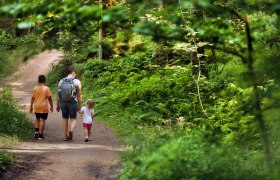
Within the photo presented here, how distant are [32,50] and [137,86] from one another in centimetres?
1522

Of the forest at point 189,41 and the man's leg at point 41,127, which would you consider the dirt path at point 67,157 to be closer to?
the man's leg at point 41,127

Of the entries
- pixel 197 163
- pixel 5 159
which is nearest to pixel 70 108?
pixel 5 159

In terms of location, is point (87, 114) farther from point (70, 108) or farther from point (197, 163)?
point (197, 163)

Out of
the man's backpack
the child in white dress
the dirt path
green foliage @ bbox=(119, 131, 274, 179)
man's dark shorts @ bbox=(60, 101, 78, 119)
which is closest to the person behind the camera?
green foliage @ bbox=(119, 131, 274, 179)

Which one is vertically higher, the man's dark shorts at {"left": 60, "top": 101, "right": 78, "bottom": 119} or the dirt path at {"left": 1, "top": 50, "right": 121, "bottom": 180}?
the man's dark shorts at {"left": 60, "top": 101, "right": 78, "bottom": 119}

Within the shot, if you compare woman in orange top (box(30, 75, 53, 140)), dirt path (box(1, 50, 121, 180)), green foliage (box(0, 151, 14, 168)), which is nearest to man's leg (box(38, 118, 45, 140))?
woman in orange top (box(30, 75, 53, 140))

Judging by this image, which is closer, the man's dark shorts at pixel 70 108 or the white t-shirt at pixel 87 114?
the man's dark shorts at pixel 70 108

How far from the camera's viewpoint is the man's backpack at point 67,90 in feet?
39.8

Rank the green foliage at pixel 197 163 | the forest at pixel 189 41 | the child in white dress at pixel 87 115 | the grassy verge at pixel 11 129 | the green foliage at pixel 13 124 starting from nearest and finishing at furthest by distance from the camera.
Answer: the forest at pixel 189 41
the green foliage at pixel 197 163
the grassy verge at pixel 11 129
the child in white dress at pixel 87 115
the green foliage at pixel 13 124

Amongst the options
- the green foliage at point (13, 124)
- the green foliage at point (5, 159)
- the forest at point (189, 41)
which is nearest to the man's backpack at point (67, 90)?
the green foliage at point (13, 124)

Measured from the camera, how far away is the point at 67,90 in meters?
12.1

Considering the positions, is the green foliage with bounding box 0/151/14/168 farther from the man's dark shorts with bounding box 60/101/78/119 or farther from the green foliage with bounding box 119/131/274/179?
the green foliage with bounding box 119/131/274/179

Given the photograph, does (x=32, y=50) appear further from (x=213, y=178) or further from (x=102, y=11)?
(x=213, y=178)

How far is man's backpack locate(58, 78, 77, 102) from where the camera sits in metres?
12.1
